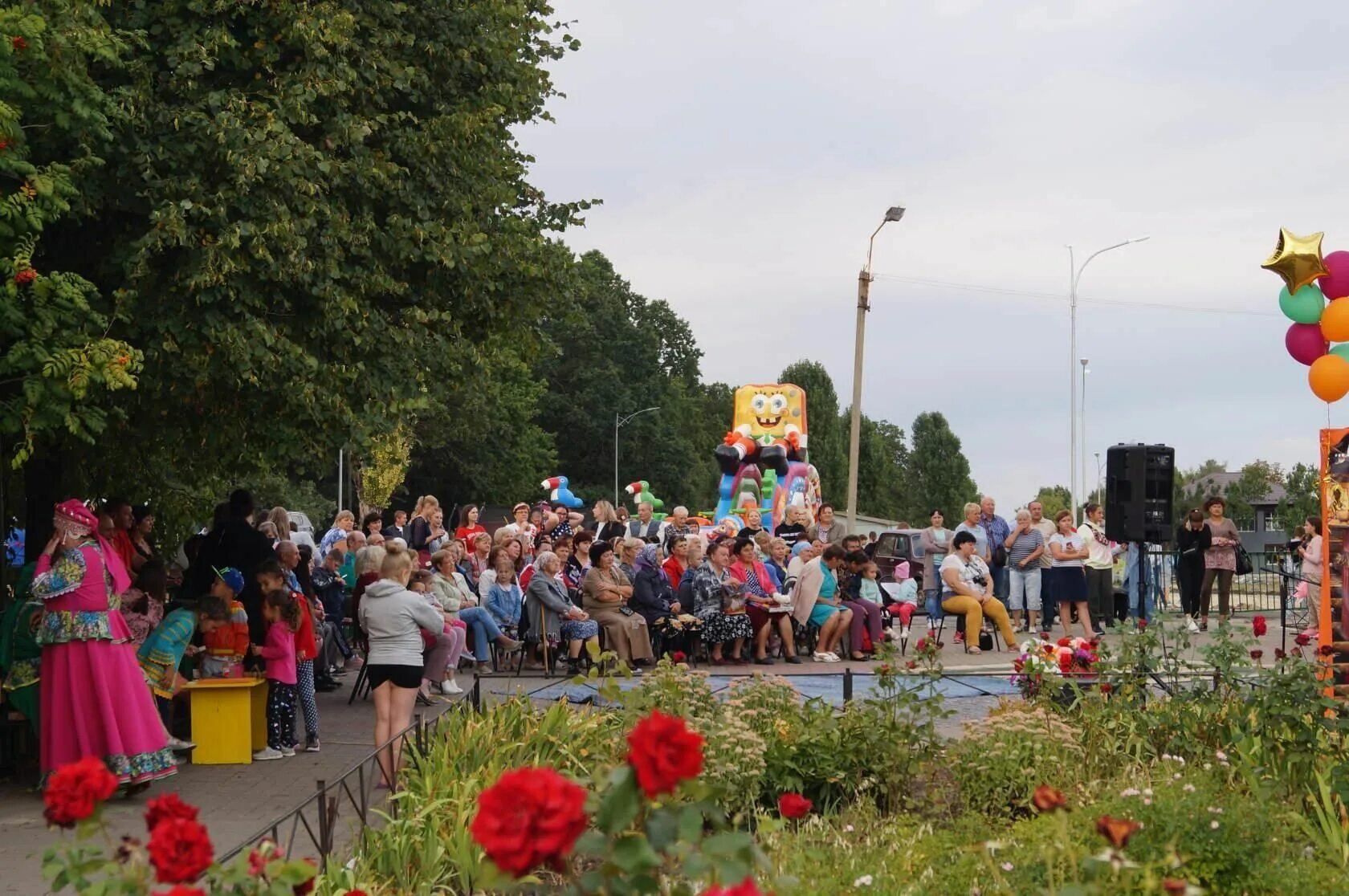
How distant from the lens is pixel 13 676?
10.6 m

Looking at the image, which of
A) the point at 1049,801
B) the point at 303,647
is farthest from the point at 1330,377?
the point at 1049,801

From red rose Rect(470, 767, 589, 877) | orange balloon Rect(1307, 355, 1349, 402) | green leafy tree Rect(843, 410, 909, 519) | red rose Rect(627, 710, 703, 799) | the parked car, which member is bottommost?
red rose Rect(470, 767, 589, 877)

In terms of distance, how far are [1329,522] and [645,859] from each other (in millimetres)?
11662

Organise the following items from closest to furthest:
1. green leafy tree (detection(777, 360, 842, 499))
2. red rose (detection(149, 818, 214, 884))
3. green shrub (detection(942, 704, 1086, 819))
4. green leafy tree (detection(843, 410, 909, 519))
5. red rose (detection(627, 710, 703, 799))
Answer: red rose (detection(627, 710, 703, 799)) < red rose (detection(149, 818, 214, 884)) < green shrub (detection(942, 704, 1086, 819)) < green leafy tree (detection(777, 360, 842, 499)) < green leafy tree (detection(843, 410, 909, 519))

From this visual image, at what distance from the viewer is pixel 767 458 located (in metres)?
42.7

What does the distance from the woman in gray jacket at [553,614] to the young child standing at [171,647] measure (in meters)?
4.78

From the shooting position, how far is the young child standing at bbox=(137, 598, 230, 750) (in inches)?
445

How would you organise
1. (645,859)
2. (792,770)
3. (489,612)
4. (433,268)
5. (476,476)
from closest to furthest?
1. (645,859)
2. (792,770)
3. (433,268)
4. (489,612)
5. (476,476)

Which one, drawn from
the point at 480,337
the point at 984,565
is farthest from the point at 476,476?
the point at 480,337

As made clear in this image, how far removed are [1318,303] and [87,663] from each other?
37.5 feet

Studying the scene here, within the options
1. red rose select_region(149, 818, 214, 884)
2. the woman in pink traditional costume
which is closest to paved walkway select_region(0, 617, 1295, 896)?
the woman in pink traditional costume

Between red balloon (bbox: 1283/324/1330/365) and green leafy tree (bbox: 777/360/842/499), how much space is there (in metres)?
75.7

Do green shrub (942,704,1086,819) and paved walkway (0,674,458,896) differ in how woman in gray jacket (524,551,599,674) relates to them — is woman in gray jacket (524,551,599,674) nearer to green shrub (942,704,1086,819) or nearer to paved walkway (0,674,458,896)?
paved walkway (0,674,458,896)

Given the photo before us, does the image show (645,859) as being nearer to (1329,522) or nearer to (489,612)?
(1329,522)
